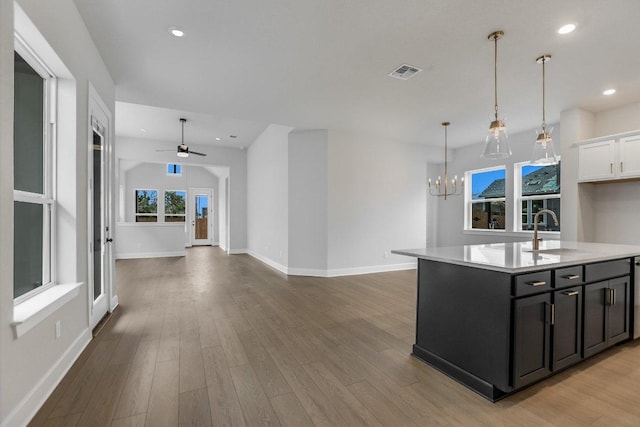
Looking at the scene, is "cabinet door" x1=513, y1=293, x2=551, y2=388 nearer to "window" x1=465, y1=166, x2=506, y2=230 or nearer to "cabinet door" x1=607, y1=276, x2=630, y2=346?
"cabinet door" x1=607, y1=276, x2=630, y2=346

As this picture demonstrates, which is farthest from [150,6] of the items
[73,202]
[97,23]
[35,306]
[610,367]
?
[610,367]

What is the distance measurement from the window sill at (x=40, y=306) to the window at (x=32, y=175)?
0.08m

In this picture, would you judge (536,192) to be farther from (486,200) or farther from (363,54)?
(363,54)

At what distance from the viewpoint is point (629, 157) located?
3951 mm

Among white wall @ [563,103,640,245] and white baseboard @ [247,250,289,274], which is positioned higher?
white wall @ [563,103,640,245]

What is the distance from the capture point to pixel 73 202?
245 cm

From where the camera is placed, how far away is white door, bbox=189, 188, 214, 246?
11562 millimetres

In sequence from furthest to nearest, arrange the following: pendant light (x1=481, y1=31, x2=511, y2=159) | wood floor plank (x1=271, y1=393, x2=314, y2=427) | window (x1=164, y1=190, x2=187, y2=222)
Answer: window (x1=164, y1=190, x2=187, y2=222) → pendant light (x1=481, y1=31, x2=511, y2=159) → wood floor plank (x1=271, y1=393, x2=314, y2=427)

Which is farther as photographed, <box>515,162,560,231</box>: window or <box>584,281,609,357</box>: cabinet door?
<box>515,162,560,231</box>: window

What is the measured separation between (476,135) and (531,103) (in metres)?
1.88

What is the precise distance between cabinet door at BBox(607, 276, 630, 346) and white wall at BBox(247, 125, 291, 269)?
15.6ft

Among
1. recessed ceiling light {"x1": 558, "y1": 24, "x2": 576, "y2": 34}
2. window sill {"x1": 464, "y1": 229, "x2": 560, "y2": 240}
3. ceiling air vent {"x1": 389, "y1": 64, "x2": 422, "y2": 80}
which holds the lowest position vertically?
window sill {"x1": 464, "y1": 229, "x2": 560, "y2": 240}

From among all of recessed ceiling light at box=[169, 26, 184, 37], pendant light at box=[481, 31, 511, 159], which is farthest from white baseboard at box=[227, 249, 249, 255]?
pendant light at box=[481, 31, 511, 159]

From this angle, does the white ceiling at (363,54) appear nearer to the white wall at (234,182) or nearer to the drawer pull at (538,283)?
the drawer pull at (538,283)
